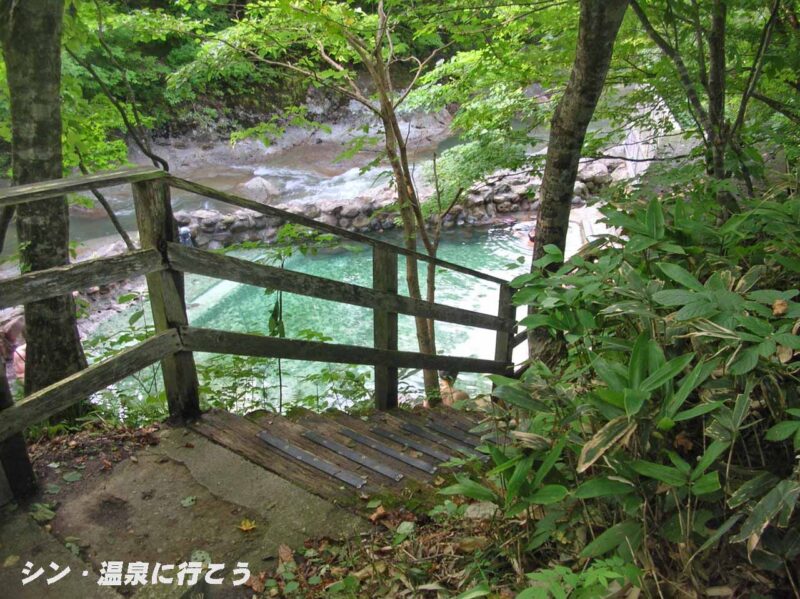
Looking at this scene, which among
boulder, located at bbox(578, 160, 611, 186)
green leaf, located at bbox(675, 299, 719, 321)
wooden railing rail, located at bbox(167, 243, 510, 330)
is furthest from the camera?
boulder, located at bbox(578, 160, 611, 186)

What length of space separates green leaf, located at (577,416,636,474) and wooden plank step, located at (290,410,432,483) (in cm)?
136

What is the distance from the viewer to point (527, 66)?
5.32 metres

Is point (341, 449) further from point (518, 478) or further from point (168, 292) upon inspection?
point (518, 478)

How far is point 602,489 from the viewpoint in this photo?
4.47ft

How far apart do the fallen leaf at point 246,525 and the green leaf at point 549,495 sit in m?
1.08

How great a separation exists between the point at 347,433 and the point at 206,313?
854cm

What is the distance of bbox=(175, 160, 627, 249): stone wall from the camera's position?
14680 mm

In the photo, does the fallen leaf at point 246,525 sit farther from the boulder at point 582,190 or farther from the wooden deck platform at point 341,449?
the boulder at point 582,190

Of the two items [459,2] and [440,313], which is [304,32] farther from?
[440,313]

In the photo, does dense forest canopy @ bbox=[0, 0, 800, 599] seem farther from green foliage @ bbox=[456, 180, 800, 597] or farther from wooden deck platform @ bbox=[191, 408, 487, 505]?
wooden deck platform @ bbox=[191, 408, 487, 505]

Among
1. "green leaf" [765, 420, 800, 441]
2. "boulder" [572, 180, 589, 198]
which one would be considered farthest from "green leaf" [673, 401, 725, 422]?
"boulder" [572, 180, 589, 198]

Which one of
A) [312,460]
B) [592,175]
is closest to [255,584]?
[312,460]

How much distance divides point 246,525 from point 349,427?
123cm

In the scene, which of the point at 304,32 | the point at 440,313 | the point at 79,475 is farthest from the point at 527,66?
the point at 79,475
